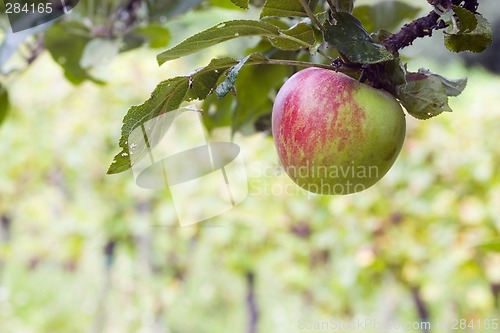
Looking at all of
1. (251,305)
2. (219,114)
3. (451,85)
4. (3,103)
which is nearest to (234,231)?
(251,305)

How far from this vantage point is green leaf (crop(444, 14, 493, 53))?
32cm

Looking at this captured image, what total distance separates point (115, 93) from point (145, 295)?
1.08 meters

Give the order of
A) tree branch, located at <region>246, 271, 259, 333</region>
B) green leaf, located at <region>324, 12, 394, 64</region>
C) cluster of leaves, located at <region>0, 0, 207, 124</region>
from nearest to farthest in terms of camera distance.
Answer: green leaf, located at <region>324, 12, 394, 64</region> < cluster of leaves, located at <region>0, 0, 207, 124</region> < tree branch, located at <region>246, 271, 259, 333</region>

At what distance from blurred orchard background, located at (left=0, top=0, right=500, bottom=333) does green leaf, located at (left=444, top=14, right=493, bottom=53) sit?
3.79ft

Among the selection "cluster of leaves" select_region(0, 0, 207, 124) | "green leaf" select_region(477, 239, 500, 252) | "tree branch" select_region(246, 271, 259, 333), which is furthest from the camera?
"tree branch" select_region(246, 271, 259, 333)

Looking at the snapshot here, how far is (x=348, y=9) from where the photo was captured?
363mm

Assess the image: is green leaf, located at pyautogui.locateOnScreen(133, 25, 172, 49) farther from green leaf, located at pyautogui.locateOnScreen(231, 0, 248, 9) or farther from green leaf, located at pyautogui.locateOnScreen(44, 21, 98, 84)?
green leaf, located at pyautogui.locateOnScreen(231, 0, 248, 9)

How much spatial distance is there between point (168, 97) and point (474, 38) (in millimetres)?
172

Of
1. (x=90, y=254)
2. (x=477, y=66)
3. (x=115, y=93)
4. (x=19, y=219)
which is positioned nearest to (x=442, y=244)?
(x=115, y=93)

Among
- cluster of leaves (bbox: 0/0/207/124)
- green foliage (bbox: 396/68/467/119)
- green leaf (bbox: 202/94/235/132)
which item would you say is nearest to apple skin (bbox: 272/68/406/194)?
green foliage (bbox: 396/68/467/119)

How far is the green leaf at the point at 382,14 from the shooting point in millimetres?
585

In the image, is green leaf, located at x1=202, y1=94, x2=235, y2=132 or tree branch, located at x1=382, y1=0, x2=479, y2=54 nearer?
tree branch, located at x1=382, y1=0, x2=479, y2=54

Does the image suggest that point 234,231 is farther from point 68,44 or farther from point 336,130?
point 336,130

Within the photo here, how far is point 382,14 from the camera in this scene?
1.94 ft
